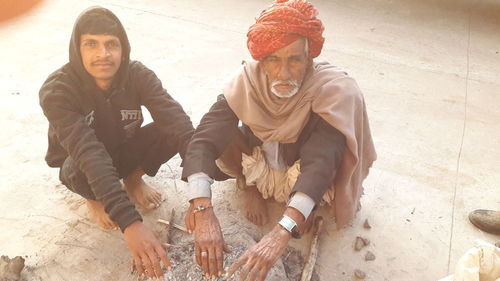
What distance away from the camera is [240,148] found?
2.20m

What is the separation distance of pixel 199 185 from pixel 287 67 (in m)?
0.64

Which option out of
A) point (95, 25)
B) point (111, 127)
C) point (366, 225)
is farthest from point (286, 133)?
point (95, 25)

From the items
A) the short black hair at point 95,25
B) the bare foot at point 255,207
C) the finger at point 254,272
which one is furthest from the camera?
the bare foot at point 255,207

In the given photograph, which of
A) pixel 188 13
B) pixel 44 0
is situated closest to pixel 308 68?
pixel 188 13

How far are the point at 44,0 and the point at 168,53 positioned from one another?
211 centimetres

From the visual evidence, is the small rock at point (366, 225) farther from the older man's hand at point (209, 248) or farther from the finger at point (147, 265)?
the finger at point (147, 265)

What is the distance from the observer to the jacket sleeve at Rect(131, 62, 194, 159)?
2.15 meters

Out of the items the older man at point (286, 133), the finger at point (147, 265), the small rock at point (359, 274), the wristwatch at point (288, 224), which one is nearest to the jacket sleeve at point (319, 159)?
the older man at point (286, 133)

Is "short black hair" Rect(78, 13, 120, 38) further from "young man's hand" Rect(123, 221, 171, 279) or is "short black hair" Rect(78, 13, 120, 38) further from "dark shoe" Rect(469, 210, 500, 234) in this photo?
"dark shoe" Rect(469, 210, 500, 234)

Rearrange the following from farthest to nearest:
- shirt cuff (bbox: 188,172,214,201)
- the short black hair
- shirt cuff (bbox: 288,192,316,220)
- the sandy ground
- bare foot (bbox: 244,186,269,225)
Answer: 1. bare foot (bbox: 244,186,269,225)
2. the sandy ground
3. the short black hair
4. shirt cuff (bbox: 188,172,214,201)
5. shirt cuff (bbox: 288,192,316,220)

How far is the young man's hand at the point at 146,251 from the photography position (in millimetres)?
1769

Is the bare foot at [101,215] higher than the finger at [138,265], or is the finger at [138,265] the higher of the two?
the finger at [138,265]

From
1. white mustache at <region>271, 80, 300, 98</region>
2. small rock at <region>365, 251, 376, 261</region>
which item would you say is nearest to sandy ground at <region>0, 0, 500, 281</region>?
small rock at <region>365, 251, 376, 261</region>

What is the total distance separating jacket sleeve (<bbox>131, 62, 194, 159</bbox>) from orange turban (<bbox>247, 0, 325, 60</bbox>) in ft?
1.77
